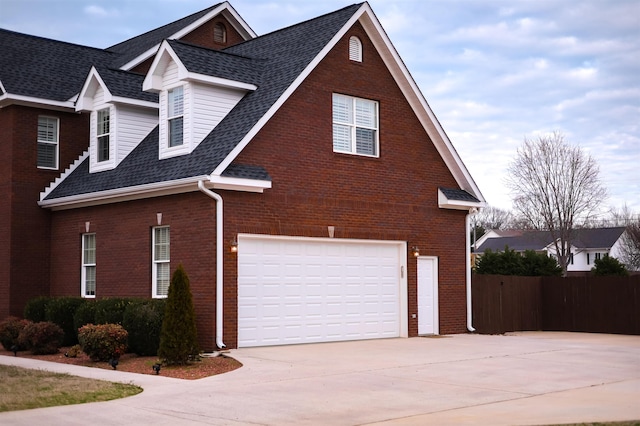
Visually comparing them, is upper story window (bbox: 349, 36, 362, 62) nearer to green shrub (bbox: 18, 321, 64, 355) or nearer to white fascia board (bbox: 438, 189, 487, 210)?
white fascia board (bbox: 438, 189, 487, 210)

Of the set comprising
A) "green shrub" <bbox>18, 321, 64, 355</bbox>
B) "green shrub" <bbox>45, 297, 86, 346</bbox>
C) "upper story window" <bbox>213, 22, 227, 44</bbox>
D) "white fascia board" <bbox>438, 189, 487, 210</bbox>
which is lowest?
"green shrub" <bbox>18, 321, 64, 355</bbox>

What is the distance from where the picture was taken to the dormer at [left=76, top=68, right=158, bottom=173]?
2358cm

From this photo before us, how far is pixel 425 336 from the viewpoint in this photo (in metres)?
23.8

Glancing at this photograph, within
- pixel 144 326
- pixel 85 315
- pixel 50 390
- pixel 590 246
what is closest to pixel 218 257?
pixel 144 326

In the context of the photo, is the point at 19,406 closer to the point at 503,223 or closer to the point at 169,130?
the point at 169,130

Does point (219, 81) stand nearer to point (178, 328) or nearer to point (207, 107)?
point (207, 107)

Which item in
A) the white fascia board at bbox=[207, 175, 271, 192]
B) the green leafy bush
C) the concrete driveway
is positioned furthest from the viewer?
the green leafy bush

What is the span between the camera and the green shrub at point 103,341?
57.1 feet

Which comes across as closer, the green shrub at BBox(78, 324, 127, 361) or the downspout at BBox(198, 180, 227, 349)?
the green shrub at BBox(78, 324, 127, 361)

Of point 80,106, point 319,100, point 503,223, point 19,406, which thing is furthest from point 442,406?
point 503,223

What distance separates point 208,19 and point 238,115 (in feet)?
29.8

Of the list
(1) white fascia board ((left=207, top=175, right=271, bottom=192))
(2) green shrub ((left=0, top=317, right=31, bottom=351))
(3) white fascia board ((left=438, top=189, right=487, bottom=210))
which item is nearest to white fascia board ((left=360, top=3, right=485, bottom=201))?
(3) white fascia board ((left=438, top=189, right=487, bottom=210))

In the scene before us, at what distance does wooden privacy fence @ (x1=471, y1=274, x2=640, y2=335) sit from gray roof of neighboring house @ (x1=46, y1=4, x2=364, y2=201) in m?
9.47

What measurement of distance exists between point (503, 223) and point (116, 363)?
9654cm
